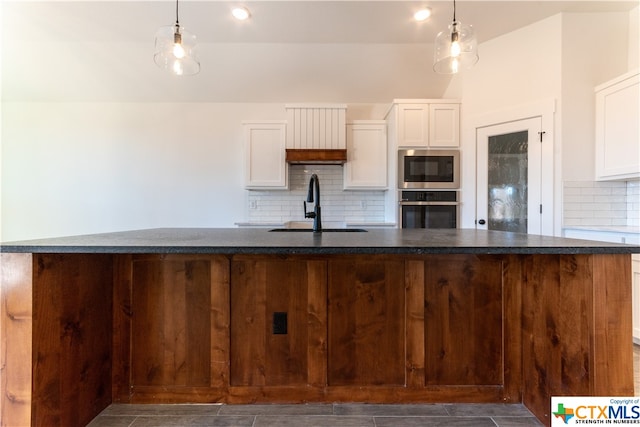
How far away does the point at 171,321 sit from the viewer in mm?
1618

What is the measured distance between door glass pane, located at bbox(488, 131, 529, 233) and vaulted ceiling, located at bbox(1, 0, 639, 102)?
1170 millimetres

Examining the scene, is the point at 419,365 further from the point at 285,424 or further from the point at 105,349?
the point at 105,349

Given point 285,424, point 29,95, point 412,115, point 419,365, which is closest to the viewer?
point 285,424

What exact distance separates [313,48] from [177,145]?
7.35ft

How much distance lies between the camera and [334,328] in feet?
5.29

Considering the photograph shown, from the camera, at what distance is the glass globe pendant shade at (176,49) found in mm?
1955

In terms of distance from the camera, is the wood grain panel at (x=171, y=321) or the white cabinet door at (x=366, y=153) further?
the white cabinet door at (x=366, y=153)

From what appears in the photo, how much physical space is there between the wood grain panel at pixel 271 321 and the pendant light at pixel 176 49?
139 cm

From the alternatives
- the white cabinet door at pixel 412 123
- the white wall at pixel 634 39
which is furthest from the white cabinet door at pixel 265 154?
the white wall at pixel 634 39

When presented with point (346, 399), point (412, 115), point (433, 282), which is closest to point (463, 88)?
point (412, 115)

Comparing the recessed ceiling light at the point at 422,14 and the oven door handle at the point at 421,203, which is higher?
the recessed ceiling light at the point at 422,14

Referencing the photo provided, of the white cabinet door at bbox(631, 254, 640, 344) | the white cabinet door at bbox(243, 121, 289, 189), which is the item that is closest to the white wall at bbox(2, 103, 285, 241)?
the white cabinet door at bbox(243, 121, 289, 189)

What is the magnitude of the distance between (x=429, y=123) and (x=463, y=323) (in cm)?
265

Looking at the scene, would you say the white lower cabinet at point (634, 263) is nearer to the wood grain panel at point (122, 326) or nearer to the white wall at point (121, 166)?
the wood grain panel at point (122, 326)
